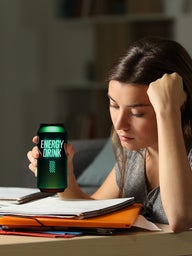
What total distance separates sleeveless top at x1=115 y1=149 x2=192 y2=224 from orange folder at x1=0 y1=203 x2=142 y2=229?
247mm

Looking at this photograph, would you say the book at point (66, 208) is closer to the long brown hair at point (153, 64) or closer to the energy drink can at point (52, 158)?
the energy drink can at point (52, 158)

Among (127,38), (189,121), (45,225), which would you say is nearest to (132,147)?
(189,121)

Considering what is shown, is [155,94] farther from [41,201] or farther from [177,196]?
[41,201]

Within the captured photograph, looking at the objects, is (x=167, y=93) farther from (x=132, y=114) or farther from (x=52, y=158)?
(x=52, y=158)

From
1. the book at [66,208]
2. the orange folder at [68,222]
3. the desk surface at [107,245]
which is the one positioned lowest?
the desk surface at [107,245]

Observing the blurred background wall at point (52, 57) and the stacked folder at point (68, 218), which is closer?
the stacked folder at point (68, 218)

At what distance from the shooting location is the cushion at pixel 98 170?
132 inches

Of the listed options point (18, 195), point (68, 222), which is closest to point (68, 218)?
point (68, 222)

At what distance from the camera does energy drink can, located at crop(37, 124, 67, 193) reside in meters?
1.81

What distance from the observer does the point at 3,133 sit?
193 inches

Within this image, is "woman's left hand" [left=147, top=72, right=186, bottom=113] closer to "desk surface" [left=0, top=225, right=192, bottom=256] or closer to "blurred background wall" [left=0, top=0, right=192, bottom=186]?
"desk surface" [left=0, top=225, right=192, bottom=256]

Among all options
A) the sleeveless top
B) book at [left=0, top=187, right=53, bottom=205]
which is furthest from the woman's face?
book at [left=0, top=187, right=53, bottom=205]

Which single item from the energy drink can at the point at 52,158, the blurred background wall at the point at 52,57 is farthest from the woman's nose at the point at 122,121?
the blurred background wall at the point at 52,57

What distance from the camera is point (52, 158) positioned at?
1.84 metres
